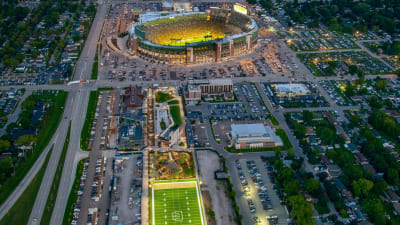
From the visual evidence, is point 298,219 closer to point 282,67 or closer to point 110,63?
point 282,67

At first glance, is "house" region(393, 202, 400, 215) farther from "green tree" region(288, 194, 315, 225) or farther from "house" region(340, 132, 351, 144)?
"house" region(340, 132, 351, 144)

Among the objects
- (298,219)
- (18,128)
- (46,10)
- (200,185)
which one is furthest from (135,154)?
(46,10)

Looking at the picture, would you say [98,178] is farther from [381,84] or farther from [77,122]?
[381,84]

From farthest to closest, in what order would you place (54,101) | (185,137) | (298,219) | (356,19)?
(356,19) → (54,101) → (185,137) → (298,219)

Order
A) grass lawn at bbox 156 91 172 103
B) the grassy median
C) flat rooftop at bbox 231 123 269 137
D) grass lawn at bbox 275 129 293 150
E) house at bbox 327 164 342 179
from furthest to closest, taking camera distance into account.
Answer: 1. the grassy median
2. grass lawn at bbox 156 91 172 103
3. flat rooftop at bbox 231 123 269 137
4. grass lawn at bbox 275 129 293 150
5. house at bbox 327 164 342 179

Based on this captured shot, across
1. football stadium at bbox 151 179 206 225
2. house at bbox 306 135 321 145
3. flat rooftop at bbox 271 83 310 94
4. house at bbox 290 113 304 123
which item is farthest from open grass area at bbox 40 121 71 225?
flat rooftop at bbox 271 83 310 94

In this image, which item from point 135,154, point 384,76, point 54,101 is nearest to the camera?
point 135,154
